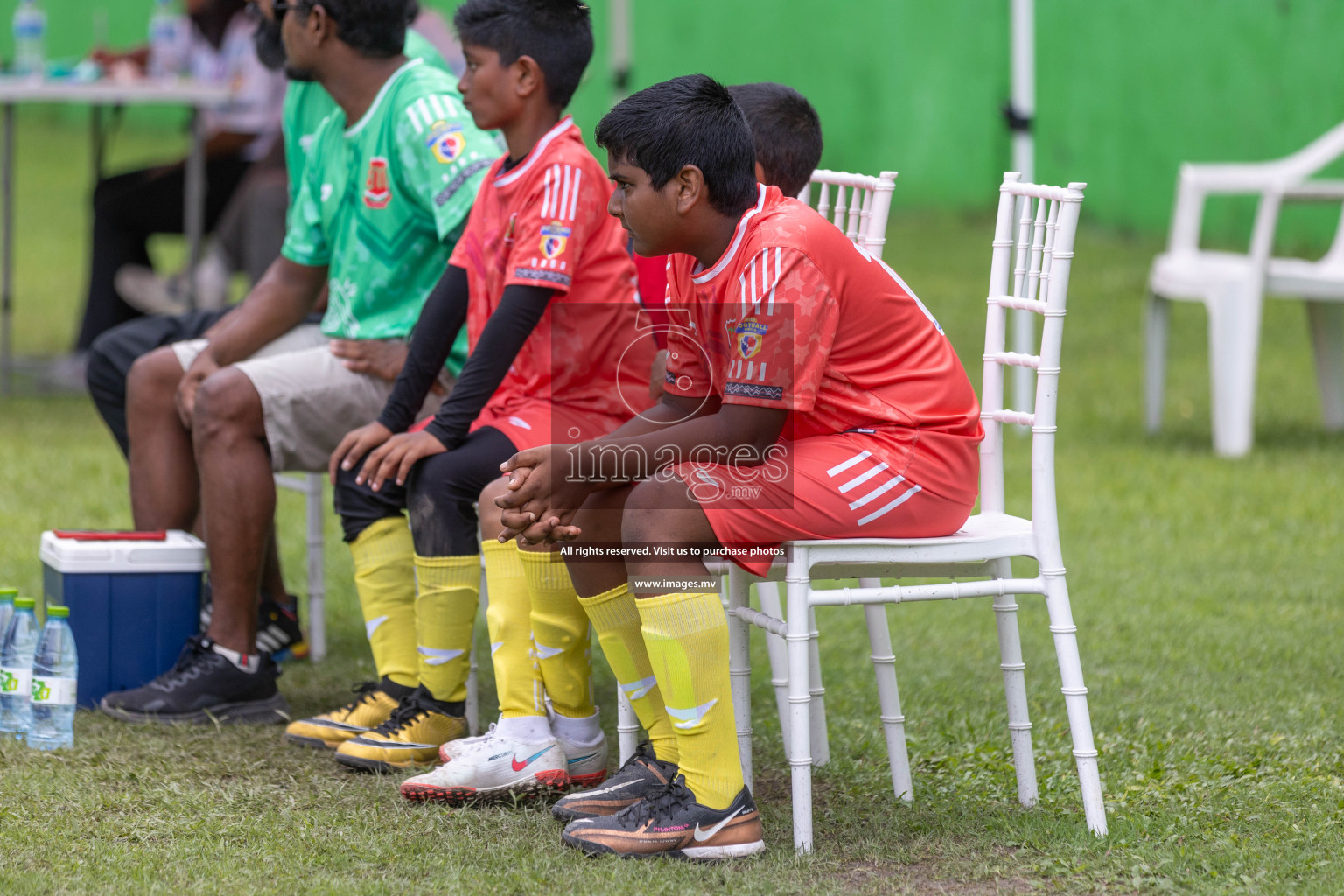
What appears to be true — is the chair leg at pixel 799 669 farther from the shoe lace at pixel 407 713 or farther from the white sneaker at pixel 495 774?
the shoe lace at pixel 407 713

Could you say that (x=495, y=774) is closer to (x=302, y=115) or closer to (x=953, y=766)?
(x=953, y=766)

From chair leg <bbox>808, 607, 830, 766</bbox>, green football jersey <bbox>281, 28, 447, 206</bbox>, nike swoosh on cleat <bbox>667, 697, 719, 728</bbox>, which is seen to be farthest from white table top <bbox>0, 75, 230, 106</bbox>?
nike swoosh on cleat <bbox>667, 697, 719, 728</bbox>

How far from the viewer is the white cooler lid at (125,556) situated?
332 centimetres

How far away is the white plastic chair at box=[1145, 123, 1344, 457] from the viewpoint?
19.7 feet

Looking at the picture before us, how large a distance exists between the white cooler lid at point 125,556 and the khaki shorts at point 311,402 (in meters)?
0.27

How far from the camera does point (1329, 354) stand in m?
6.42

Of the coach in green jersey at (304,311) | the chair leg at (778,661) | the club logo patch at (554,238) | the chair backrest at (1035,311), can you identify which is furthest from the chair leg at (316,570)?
the chair backrest at (1035,311)

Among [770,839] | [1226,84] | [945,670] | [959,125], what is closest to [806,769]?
[770,839]

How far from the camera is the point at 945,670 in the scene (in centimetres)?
373

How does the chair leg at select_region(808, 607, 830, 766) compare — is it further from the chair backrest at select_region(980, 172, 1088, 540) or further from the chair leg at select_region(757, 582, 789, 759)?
the chair backrest at select_region(980, 172, 1088, 540)

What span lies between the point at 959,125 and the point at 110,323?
6383 mm

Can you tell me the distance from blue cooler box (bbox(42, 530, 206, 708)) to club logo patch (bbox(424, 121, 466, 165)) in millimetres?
994

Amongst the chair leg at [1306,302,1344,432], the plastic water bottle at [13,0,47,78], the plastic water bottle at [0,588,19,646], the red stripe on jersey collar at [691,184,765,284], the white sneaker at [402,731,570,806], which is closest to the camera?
the red stripe on jersey collar at [691,184,765,284]

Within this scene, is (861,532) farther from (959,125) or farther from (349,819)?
(959,125)
